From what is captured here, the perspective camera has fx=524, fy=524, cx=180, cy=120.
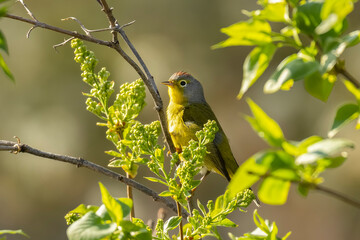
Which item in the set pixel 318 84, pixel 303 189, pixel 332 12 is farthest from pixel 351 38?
pixel 303 189

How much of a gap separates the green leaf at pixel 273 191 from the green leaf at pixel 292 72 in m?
0.16

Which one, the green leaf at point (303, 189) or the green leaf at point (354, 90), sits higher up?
the green leaf at point (354, 90)

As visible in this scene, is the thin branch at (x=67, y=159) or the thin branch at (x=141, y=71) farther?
the thin branch at (x=141, y=71)

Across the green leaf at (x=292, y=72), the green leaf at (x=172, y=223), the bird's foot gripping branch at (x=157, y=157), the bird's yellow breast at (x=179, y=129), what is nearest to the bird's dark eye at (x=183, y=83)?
the bird's yellow breast at (x=179, y=129)

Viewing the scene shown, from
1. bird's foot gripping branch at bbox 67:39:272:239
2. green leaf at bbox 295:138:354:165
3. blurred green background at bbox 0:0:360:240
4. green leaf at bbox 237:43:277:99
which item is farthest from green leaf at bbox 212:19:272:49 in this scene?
blurred green background at bbox 0:0:360:240

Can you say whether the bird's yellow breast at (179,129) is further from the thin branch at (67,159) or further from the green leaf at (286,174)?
the green leaf at (286,174)

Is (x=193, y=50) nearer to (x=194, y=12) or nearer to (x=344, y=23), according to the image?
(x=194, y=12)

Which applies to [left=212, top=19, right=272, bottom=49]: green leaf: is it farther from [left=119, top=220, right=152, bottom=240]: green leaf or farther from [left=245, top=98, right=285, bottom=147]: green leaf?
[left=119, top=220, right=152, bottom=240]: green leaf

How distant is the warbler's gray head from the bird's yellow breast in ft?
0.58

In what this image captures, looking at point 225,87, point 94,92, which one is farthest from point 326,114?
point 94,92

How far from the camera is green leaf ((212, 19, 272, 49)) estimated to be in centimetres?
94

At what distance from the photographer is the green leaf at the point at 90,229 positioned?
0.94m

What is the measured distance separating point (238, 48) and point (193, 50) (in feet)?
2.78

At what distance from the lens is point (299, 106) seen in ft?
30.0
